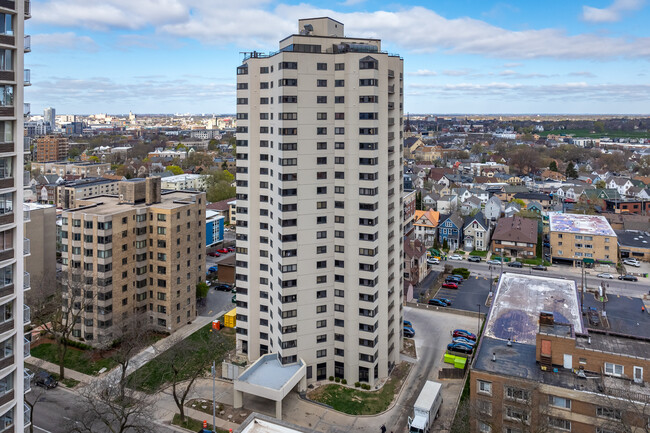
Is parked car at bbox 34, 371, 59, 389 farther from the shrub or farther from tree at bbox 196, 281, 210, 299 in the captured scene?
the shrub

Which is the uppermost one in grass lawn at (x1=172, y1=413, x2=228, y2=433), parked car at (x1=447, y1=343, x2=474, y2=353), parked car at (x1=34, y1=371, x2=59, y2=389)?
parked car at (x1=447, y1=343, x2=474, y2=353)

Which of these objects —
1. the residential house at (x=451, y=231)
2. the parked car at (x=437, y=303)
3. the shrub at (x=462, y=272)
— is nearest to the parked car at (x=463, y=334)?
the parked car at (x=437, y=303)

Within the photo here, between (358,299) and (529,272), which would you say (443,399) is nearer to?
(358,299)

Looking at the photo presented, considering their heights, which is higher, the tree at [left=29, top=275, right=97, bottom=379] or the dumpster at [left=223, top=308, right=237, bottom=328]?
the tree at [left=29, top=275, right=97, bottom=379]

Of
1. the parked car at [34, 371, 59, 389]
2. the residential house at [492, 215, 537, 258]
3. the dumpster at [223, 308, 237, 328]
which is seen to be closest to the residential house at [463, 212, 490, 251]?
the residential house at [492, 215, 537, 258]

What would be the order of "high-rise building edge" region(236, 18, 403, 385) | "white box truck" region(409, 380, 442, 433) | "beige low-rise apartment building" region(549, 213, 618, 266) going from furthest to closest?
"beige low-rise apartment building" region(549, 213, 618, 266) → "high-rise building edge" region(236, 18, 403, 385) → "white box truck" region(409, 380, 442, 433)
